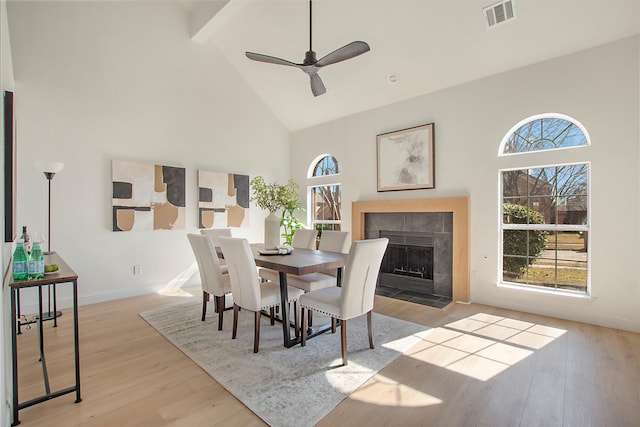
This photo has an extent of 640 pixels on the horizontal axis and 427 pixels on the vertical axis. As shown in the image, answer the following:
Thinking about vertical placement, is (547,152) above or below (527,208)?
above

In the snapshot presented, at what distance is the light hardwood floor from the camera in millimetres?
1800

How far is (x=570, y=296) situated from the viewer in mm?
3348

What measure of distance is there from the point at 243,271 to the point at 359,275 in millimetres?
959

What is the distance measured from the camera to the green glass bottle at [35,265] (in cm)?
174

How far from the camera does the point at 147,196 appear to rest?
4.34 metres

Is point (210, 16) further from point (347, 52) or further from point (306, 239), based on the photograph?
point (306, 239)

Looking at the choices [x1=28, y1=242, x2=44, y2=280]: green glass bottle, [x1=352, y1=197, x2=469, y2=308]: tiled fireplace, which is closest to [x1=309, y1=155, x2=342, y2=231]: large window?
[x1=352, y1=197, x2=469, y2=308]: tiled fireplace

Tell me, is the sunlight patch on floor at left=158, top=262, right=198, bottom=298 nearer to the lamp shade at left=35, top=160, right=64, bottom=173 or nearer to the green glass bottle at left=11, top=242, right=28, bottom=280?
the lamp shade at left=35, top=160, right=64, bottom=173

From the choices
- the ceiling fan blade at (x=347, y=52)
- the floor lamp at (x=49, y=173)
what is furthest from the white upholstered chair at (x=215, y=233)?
the ceiling fan blade at (x=347, y=52)

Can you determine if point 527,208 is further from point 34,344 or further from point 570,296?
point 34,344

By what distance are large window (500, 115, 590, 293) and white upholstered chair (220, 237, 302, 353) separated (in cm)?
289

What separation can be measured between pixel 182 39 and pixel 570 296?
612cm

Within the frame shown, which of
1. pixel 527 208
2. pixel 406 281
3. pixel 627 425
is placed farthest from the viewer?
pixel 406 281

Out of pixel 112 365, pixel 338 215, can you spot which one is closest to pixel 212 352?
pixel 112 365
